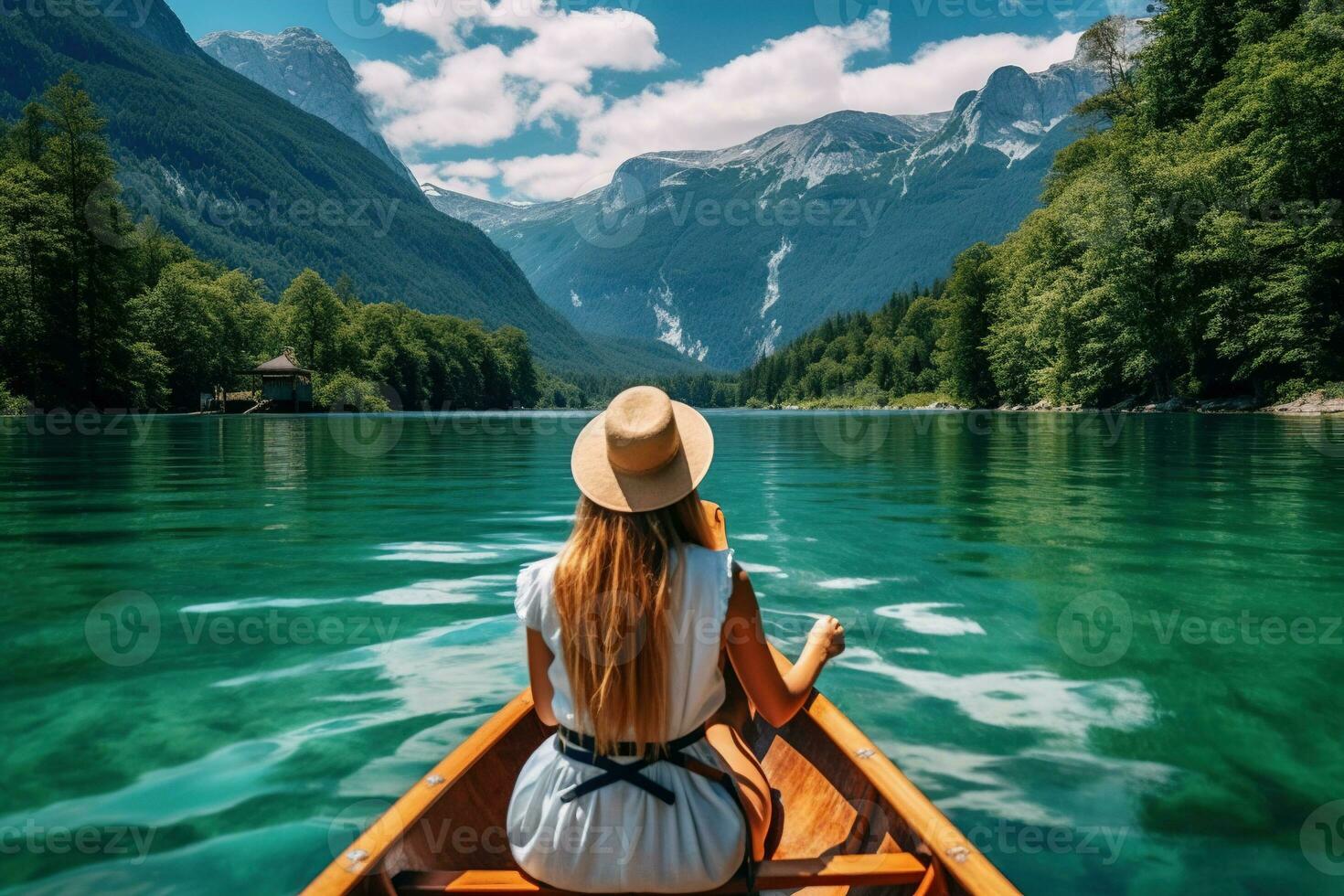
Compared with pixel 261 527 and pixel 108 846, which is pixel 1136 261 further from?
pixel 108 846

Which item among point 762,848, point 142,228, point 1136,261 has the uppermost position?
point 142,228

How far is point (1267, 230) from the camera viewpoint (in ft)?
140

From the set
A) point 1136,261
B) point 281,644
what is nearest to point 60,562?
point 281,644

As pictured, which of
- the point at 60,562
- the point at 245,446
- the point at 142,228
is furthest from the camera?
the point at 142,228

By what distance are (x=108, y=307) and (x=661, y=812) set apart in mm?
70328

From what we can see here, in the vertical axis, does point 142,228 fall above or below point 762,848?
above

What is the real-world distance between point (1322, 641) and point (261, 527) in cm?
1485

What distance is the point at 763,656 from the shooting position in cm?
306

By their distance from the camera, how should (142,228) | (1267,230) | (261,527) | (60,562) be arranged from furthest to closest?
(142,228) → (1267,230) → (261,527) → (60,562)
